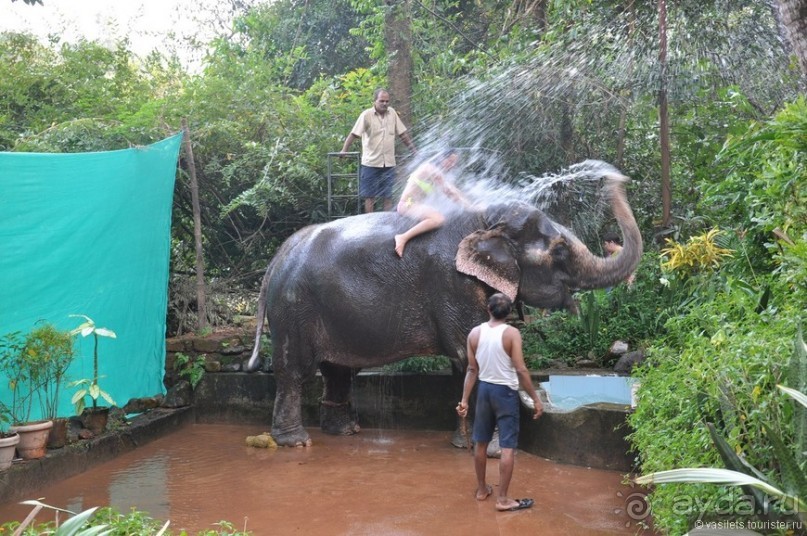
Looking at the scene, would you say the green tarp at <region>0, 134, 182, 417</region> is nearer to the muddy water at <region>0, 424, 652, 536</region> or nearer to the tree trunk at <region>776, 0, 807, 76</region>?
the muddy water at <region>0, 424, 652, 536</region>

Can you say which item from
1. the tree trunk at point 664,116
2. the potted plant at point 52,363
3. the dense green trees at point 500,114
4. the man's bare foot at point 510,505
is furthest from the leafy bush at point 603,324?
the potted plant at point 52,363

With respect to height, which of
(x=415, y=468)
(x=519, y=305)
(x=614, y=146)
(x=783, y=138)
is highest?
(x=614, y=146)

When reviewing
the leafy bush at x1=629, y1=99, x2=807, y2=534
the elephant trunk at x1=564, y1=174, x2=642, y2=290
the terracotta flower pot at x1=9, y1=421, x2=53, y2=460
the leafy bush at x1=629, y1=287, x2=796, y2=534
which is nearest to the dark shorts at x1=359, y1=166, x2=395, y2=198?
the elephant trunk at x1=564, y1=174, x2=642, y2=290

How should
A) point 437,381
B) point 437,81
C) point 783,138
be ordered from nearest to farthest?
point 783,138 < point 437,381 < point 437,81

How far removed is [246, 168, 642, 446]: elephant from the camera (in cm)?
704

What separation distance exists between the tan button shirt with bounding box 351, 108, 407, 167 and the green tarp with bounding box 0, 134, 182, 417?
2.00m

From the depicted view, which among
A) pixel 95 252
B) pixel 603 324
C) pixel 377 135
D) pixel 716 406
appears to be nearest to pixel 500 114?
pixel 377 135

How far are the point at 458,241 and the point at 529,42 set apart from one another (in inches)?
184

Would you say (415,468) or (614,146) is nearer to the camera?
(415,468)

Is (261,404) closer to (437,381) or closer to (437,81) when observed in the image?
(437,381)

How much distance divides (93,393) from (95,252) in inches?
50.8

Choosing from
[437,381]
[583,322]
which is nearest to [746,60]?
[583,322]

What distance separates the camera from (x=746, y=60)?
372 inches

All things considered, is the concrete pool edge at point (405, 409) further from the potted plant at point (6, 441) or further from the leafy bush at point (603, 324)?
the potted plant at point (6, 441)
